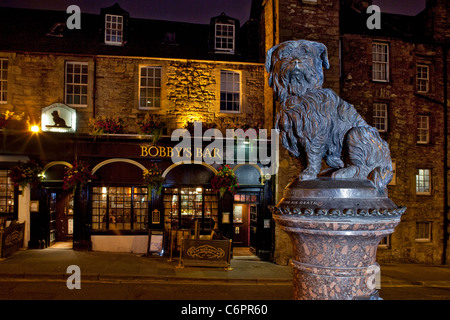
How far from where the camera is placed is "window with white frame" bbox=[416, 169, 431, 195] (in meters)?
17.3

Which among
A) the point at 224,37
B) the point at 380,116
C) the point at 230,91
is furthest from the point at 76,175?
the point at 380,116

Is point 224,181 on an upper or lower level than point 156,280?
upper

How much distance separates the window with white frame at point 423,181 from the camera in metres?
17.3

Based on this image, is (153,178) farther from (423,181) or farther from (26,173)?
(423,181)

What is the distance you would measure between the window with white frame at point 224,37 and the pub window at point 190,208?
6.49 metres

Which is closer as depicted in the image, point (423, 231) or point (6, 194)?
point (6, 194)

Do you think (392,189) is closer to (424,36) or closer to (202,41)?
(424,36)

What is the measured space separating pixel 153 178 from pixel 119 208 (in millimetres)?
2267

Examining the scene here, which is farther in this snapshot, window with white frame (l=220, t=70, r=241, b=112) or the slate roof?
window with white frame (l=220, t=70, r=241, b=112)

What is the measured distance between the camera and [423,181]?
17344 millimetres

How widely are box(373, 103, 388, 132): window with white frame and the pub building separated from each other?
211 inches

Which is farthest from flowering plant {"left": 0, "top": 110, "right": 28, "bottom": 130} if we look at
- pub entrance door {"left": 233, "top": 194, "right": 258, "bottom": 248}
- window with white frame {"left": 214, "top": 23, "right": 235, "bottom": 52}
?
pub entrance door {"left": 233, "top": 194, "right": 258, "bottom": 248}

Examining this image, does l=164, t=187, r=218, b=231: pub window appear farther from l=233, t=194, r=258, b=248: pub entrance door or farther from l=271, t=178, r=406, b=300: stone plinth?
l=271, t=178, r=406, b=300: stone plinth

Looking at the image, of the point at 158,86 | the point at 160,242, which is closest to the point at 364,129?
the point at 160,242
